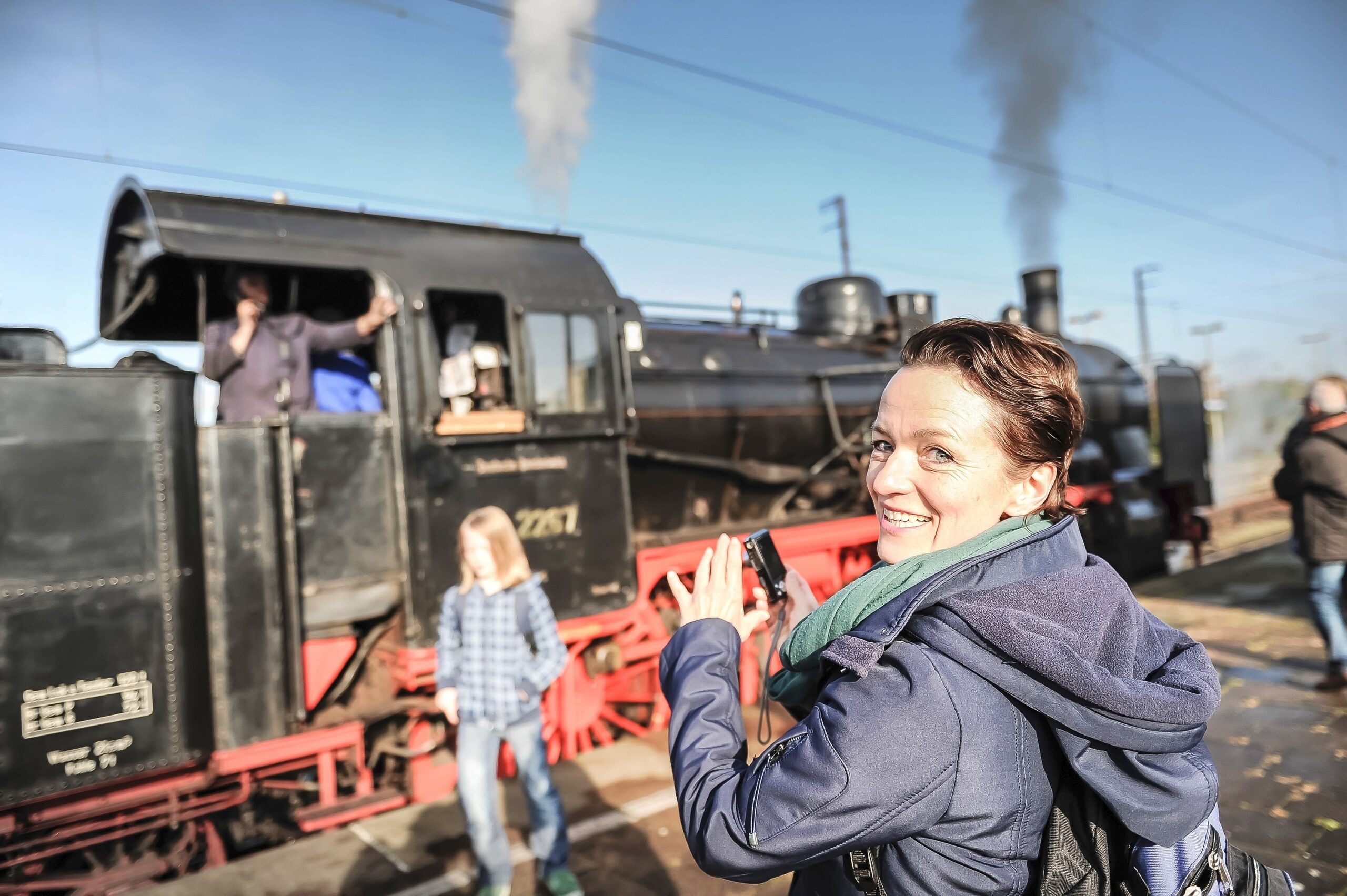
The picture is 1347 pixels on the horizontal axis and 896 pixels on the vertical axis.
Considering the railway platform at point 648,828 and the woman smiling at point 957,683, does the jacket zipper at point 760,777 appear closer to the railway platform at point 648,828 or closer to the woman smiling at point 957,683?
the woman smiling at point 957,683

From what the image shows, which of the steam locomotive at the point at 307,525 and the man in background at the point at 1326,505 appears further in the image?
the man in background at the point at 1326,505

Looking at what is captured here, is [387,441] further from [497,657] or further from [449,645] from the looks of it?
[497,657]

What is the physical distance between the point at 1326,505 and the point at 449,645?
5.11 m

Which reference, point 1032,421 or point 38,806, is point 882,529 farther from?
point 38,806

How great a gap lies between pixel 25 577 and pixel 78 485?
A: 1.20 ft

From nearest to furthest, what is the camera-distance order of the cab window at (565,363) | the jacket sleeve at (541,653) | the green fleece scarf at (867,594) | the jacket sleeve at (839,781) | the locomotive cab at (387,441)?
the jacket sleeve at (839,781), the green fleece scarf at (867,594), the jacket sleeve at (541,653), the locomotive cab at (387,441), the cab window at (565,363)

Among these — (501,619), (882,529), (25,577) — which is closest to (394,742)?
(501,619)

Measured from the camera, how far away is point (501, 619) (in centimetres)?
326

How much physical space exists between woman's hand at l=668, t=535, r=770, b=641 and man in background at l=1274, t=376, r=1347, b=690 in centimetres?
519

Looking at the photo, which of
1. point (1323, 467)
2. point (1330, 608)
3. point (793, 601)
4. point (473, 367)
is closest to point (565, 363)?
point (473, 367)

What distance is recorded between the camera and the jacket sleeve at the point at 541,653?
3240mm

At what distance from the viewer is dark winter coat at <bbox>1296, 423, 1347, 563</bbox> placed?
494 cm

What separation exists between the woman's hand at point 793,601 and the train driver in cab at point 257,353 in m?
3.01

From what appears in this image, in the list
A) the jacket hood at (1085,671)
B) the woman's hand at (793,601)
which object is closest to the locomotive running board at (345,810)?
the woman's hand at (793,601)
